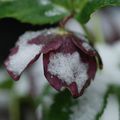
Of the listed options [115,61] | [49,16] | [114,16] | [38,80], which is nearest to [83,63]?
[49,16]

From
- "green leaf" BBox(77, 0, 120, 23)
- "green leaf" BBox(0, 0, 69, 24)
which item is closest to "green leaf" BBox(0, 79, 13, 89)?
"green leaf" BBox(0, 0, 69, 24)

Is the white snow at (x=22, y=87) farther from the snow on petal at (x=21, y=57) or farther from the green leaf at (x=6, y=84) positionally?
the snow on petal at (x=21, y=57)

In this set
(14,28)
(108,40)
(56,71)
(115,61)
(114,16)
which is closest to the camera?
(56,71)

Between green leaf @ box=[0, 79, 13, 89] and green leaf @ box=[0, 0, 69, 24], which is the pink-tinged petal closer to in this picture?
green leaf @ box=[0, 0, 69, 24]

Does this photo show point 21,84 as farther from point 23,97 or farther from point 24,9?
point 24,9

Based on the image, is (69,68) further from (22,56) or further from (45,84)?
(45,84)

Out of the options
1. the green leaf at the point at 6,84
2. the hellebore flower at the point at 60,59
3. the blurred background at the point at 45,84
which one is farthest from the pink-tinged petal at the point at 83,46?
the green leaf at the point at 6,84
